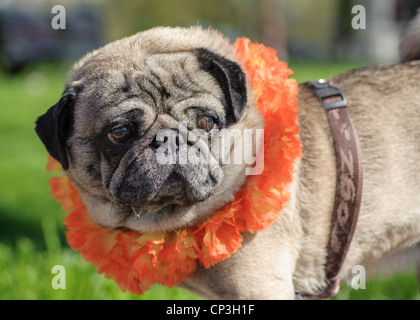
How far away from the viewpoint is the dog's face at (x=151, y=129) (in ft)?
7.25

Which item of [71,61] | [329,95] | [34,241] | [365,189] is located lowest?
[34,241]

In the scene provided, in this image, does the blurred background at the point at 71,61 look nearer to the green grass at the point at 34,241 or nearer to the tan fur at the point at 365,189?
the green grass at the point at 34,241

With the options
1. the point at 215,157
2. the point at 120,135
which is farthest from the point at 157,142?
the point at 215,157

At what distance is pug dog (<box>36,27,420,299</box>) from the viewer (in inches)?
89.0

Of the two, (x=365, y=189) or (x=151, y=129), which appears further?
(x=365, y=189)

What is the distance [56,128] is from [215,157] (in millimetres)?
802

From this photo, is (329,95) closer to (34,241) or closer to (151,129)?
(151,129)

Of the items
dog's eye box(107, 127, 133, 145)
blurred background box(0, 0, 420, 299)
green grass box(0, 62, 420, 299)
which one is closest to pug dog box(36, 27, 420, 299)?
dog's eye box(107, 127, 133, 145)

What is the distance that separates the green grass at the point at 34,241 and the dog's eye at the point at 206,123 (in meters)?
1.61

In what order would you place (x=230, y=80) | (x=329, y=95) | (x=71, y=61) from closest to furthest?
1. (x=230, y=80)
2. (x=329, y=95)
3. (x=71, y=61)

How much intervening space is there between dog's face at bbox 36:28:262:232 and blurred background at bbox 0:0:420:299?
32.0 inches

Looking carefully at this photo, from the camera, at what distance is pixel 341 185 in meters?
2.55
